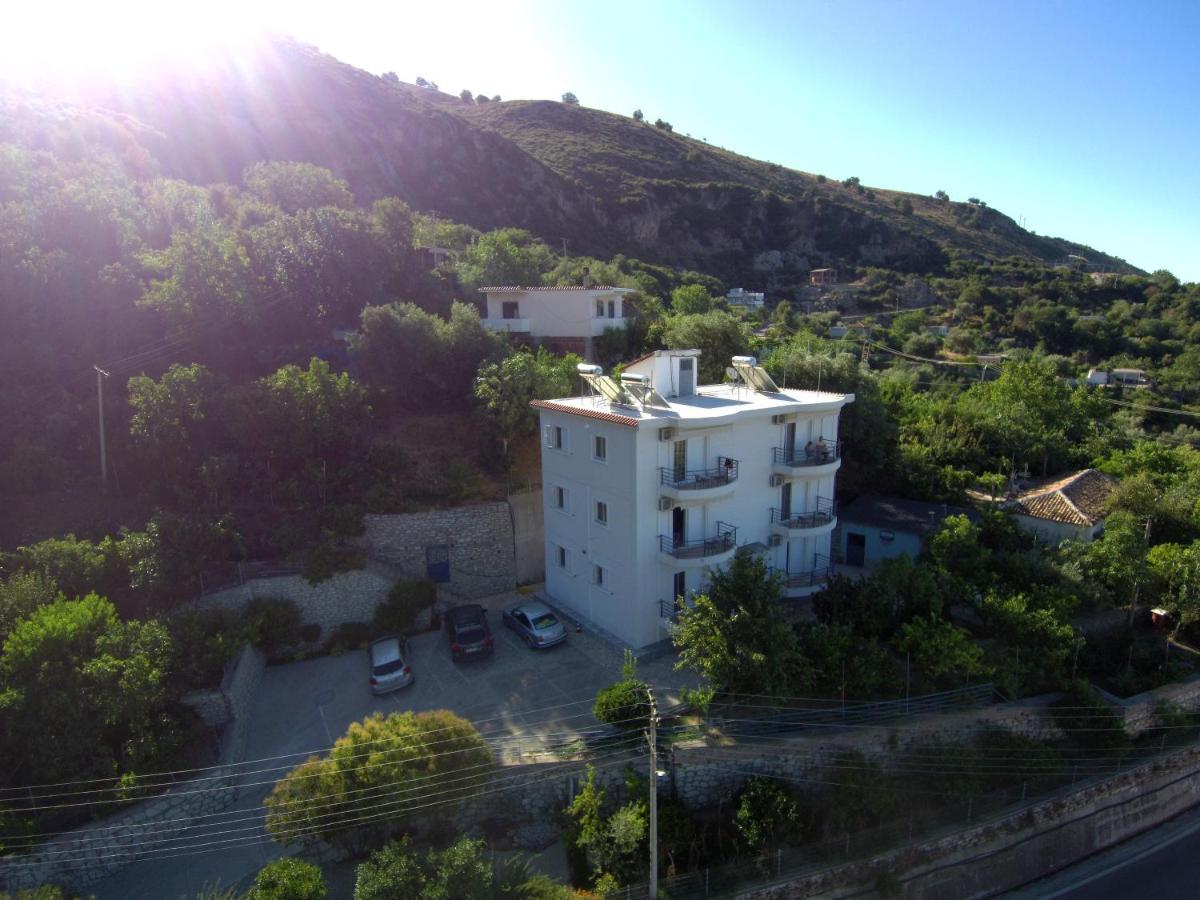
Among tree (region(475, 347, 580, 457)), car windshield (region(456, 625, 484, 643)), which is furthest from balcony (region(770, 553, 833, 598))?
tree (region(475, 347, 580, 457))

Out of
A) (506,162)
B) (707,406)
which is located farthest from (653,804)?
(506,162)

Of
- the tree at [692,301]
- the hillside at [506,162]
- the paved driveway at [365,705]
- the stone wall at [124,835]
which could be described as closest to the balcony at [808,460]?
the paved driveway at [365,705]

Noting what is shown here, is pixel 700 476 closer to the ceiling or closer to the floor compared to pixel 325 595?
closer to the ceiling

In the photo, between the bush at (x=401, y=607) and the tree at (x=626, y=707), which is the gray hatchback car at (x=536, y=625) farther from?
the tree at (x=626, y=707)

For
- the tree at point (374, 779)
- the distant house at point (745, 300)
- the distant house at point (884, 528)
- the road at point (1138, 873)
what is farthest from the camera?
the distant house at point (745, 300)

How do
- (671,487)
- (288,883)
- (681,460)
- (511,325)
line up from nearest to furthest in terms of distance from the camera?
(288,883)
(671,487)
(681,460)
(511,325)

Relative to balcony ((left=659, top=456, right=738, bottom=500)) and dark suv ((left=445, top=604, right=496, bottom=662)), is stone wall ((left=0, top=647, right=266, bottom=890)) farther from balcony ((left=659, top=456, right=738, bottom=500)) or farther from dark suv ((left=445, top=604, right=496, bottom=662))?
balcony ((left=659, top=456, right=738, bottom=500))

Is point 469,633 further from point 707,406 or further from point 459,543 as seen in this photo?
point 707,406
